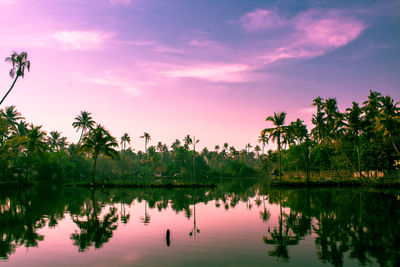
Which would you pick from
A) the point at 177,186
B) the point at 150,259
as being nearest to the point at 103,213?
the point at 150,259

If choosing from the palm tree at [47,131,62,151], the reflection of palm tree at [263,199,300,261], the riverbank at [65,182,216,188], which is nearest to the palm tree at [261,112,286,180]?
the riverbank at [65,182,216,188]

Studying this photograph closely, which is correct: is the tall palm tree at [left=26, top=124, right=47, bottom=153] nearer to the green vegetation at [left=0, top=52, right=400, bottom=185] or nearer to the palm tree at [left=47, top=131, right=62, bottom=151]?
the green vegetation at [left=0, top=52, right=400, bottom=185]

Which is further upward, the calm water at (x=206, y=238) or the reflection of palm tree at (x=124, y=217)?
the calm water at (x=206, y=238)

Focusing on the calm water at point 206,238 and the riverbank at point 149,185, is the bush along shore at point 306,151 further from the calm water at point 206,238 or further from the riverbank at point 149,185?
the calm water at point 206,238

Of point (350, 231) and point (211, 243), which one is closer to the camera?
point (211, 243)

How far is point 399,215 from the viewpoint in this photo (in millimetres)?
20625

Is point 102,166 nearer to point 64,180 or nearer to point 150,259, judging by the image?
point 64,180

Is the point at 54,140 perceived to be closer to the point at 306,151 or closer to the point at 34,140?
the point at 34,140

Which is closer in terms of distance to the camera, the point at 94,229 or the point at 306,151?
the point at 94,229

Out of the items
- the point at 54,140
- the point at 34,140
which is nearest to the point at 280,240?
the point at 34,140

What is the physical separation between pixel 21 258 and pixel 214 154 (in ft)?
495

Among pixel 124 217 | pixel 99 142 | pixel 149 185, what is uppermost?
pixel 99 142

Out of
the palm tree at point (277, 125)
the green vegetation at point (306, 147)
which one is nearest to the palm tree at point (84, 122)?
the green vegetation at point (306, 147)

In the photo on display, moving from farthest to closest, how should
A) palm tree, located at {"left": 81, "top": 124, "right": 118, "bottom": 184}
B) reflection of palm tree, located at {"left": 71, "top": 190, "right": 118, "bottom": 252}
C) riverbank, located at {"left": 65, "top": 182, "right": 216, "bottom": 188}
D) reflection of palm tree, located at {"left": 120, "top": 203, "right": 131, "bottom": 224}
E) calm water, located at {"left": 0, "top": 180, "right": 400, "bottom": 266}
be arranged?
palm tree, located at {"left": 81, "top": 124, "right": 118, "bottom": 184} → riverbank, located at {"left": 65, "top": 182, "right": 216, "bottom": 188} → reflection of palm tree, located at {"left": 120, "top": 203, "right": 131, "bottom": 224} → reflection of palm tree, located at {"left": 71, "top": 190, "right": 118, "bottom": 252} → calm water, located at {"left": 0, "top": 180, "right": 400, "bottom": 266}
